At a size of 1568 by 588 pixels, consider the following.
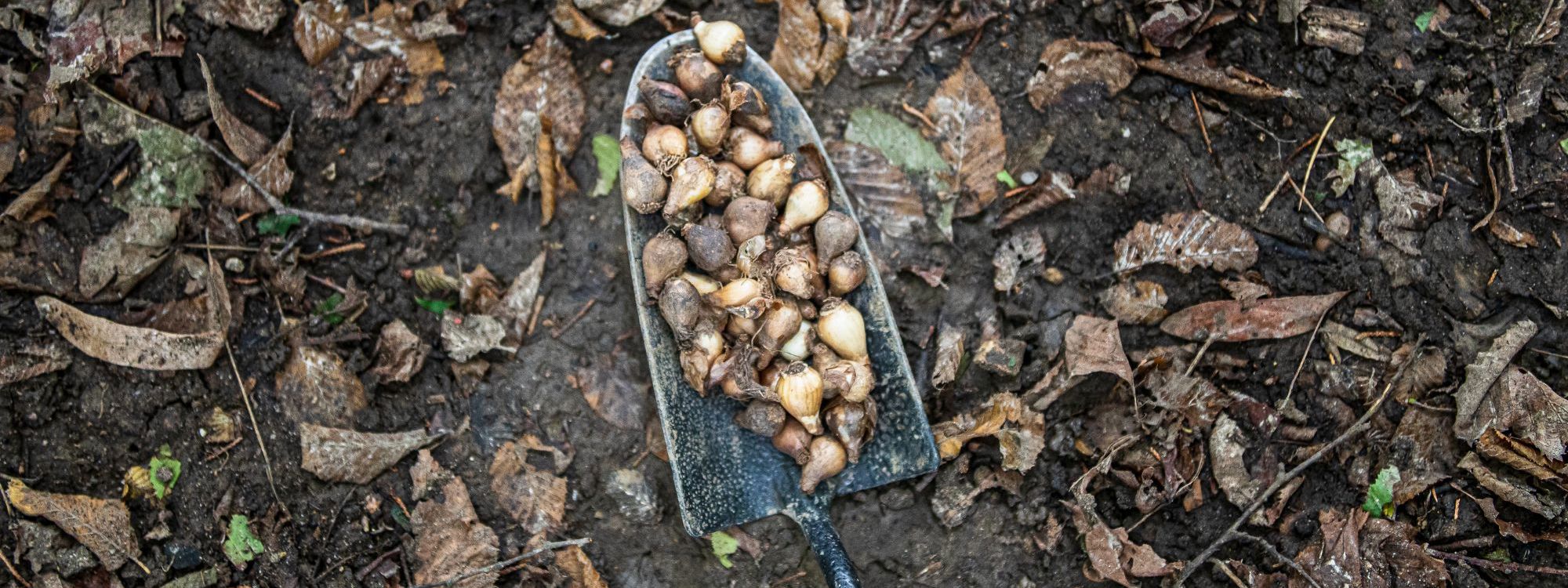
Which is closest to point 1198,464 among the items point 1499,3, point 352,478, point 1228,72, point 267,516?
point 1228,72

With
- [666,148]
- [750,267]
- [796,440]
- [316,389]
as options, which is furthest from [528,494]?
[666,148]

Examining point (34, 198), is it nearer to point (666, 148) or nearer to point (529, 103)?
point (529, 103)

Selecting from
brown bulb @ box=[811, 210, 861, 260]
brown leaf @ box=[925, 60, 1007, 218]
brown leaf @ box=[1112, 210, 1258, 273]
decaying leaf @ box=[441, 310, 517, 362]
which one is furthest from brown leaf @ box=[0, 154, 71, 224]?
brown leaf @ box=[1112, 210, 1258, 273]

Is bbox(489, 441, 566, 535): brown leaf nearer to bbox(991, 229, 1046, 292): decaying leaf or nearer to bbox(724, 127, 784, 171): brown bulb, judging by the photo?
bbox(724, 127, 784, 171): brown bulb

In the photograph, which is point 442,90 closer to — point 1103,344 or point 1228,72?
point 1103,344

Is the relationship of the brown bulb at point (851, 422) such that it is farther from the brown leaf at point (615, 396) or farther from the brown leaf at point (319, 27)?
the brown leaf at point (319, 27)

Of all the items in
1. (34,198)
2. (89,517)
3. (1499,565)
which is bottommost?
(1499,565)
